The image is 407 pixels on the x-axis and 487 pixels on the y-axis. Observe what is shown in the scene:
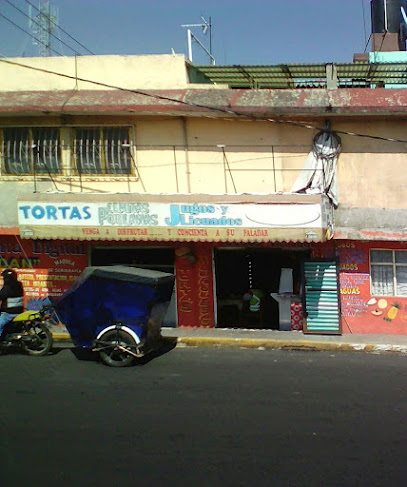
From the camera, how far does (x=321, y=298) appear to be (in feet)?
37.1

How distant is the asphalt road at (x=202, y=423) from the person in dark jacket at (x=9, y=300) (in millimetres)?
700

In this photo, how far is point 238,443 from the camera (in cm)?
552

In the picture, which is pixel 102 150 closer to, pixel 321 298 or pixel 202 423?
pixel 321 298

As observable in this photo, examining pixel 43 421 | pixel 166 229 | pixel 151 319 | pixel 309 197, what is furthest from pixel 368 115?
pixel 43 421

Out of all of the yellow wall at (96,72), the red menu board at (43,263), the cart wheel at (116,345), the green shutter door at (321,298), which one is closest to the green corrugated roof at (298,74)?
the yellow wall at (96,72)

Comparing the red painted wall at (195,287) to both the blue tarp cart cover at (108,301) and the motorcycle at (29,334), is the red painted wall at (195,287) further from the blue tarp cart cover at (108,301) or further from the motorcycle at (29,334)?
the motorcycle at (29,334)

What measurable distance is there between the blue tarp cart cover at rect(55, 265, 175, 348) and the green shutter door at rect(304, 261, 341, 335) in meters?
3.82

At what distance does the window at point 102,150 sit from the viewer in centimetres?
1155

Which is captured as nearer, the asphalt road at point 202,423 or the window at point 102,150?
the asphalt road at point 202,423

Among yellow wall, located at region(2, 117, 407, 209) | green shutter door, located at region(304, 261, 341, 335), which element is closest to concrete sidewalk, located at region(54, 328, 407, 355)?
green shutter door, located at region(304, 261, 341, 335)

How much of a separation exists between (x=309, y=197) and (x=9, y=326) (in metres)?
5.81

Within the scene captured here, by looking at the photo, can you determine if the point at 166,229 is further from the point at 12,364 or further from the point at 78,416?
the point at 78,416

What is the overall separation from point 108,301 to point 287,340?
3.94 m

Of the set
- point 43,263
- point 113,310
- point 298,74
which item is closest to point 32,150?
point 43,263
